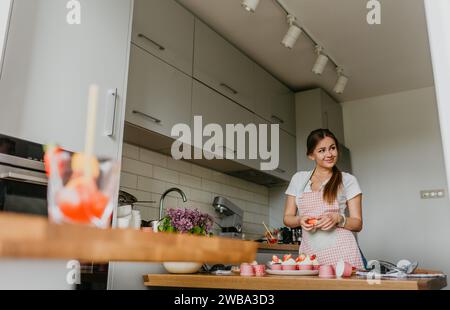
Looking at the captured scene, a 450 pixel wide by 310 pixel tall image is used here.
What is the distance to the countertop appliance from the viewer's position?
316 centimetres

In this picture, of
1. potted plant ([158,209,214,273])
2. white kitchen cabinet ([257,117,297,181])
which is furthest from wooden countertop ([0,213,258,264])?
white kitchen cabinet ([257,117,297,181])

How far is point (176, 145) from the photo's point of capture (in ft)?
9.05

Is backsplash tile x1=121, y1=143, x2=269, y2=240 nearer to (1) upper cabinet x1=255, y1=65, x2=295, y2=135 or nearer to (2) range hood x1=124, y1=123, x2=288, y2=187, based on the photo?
(2) range hood x1=124, y1=123, x2=288, y2=187

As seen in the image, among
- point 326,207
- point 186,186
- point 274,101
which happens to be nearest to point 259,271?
point 326,207

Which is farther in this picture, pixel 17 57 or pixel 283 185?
pixel 283 185

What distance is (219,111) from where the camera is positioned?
3.09 meters

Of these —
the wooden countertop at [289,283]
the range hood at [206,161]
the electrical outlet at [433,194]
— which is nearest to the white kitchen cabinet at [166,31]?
the range hood at [206,161]

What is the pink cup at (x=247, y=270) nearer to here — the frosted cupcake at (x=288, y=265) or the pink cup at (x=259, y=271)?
the pink cup at (x=259, y=271)

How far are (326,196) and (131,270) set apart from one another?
1006 mm

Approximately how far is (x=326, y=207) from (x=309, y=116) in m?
2.10

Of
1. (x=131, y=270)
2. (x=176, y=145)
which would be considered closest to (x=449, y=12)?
(x=131, y=270)

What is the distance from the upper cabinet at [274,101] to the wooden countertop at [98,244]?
319 cm

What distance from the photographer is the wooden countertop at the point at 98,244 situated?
10.5 inches
